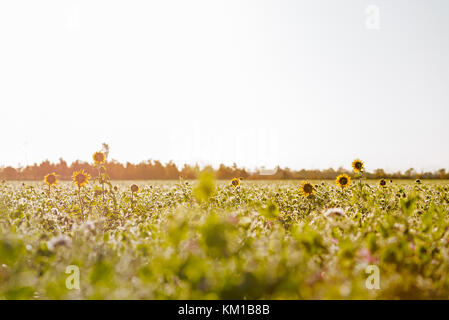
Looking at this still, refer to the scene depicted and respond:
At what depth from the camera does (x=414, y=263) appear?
7.55ft

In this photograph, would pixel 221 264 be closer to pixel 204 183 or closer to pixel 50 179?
pixel 204 183

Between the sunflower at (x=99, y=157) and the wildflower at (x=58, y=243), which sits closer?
the wildflower at (x=58, y=243)

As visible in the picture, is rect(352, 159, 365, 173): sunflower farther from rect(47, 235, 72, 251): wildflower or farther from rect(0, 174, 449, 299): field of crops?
rect(47, 235, 72, 251): wildflower

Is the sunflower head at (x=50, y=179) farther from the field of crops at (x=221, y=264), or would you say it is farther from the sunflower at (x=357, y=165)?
the sunflower at (x=357, y=165)

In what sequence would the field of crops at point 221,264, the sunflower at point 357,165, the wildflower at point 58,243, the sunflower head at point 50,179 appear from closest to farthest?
the field of crops at point 221,264
the wildflower at point 58,243
the sunflower head at point 50,179
the sunflower at point 357,165

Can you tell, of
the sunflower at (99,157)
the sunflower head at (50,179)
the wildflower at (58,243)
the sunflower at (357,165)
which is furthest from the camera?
the sunflower at (357,165)

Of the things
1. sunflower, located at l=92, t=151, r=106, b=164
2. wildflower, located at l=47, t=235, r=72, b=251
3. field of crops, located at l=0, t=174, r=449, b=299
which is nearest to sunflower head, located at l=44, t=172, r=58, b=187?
sunflower, located at l=92, t=151, r=106, b=164

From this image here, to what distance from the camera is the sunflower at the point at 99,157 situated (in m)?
6.71

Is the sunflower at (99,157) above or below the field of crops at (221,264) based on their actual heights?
above

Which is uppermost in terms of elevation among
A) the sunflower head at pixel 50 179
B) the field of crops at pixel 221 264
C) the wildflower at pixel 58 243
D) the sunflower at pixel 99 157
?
the sunflower at pixel 99 157

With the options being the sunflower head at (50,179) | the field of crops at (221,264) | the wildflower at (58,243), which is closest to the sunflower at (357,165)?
the field of crops at (221,264)
